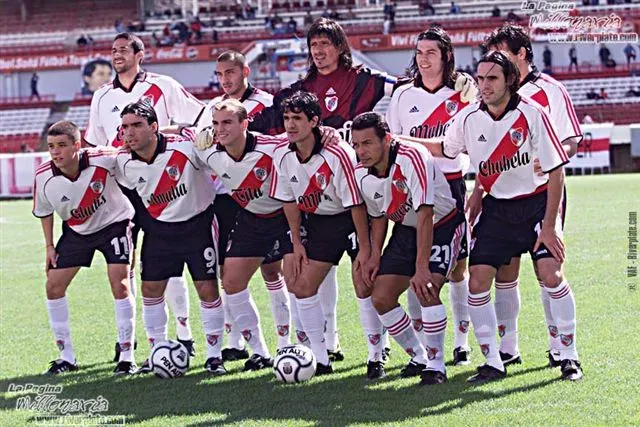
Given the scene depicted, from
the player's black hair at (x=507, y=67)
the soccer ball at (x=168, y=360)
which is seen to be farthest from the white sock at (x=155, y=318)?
the player's black hair at (x=507, y=67)

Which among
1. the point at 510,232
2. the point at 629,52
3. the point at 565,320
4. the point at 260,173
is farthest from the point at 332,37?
the point at 629,52

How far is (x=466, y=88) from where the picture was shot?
274 inches

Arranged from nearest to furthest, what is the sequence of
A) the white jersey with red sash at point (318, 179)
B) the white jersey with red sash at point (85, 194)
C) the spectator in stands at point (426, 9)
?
1. the white jersey with red sash at point (318, 179)
2. the white jersey with red sash at point (85, 194)
3. the spectator in stands at point (426, 9)

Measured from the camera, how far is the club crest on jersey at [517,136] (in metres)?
6.30

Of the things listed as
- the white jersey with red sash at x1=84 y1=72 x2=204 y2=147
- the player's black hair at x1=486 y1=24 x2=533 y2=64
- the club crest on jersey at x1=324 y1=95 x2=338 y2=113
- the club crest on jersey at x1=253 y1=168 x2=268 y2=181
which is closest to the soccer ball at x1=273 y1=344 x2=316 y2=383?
the club crest on jersey at x1=253 y1=168 x2=268 y2=181

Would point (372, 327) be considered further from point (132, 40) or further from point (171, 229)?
point (132, 40)

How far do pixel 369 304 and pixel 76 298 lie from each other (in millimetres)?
5161

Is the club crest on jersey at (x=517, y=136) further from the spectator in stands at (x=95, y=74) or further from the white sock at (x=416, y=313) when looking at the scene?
the spectator in stands at (x=95, y=74)

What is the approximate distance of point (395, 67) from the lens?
42469 millimetres

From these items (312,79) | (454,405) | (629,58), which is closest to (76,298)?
(312,79)

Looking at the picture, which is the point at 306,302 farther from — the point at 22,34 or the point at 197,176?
the point at 22,34

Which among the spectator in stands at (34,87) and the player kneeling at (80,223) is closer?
the player kneeling at (80,223)

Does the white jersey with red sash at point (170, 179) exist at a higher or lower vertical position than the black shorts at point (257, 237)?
higher

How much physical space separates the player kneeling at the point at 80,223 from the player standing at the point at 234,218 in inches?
27.3
